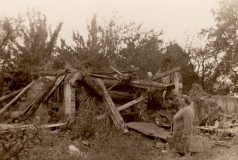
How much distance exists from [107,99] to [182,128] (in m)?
3.96

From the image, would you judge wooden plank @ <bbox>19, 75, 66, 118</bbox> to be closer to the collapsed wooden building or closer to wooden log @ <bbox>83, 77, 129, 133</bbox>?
the collapsed wooden building

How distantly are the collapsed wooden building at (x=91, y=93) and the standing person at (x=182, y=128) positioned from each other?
8.46 feet

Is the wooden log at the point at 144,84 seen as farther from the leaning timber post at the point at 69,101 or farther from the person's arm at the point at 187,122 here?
the person's arm at the point at 187,122

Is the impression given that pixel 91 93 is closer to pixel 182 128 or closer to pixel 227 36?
pixel 182 128

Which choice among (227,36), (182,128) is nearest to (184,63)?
(227,36)

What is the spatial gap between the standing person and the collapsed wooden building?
2577mm

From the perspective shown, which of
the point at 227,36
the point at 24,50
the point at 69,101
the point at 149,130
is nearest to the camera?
the point at 149,130

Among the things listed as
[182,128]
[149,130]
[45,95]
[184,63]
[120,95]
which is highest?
[184,63]

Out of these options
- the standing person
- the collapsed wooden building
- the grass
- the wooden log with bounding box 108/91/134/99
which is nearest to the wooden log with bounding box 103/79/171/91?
the collapsed wooden building

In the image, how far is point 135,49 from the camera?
76.2 feet

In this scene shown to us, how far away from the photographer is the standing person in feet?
21.5

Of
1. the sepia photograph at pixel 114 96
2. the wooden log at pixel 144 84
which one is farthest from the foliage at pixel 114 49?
the wooden log at pixel 144 84

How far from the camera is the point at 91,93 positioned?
1141 centimetres

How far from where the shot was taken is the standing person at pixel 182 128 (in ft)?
21.5
